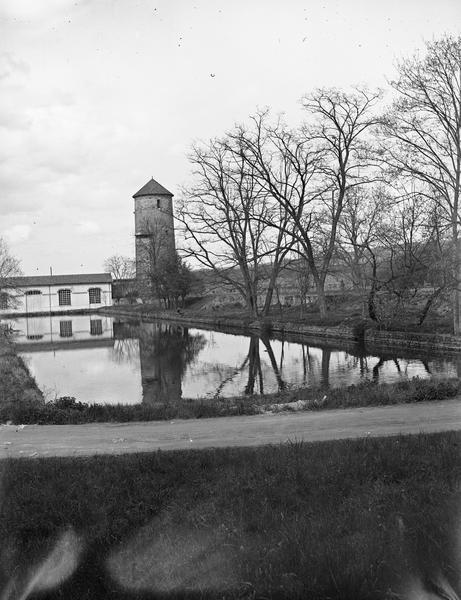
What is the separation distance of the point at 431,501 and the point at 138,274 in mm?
74420

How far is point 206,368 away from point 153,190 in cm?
5364

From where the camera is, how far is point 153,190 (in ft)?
240

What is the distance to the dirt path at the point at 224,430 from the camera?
7.79 metres

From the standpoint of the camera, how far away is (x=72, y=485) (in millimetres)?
5758

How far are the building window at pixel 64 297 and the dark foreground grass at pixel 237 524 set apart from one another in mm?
96141

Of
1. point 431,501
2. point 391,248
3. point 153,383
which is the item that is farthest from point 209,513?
point 391,248

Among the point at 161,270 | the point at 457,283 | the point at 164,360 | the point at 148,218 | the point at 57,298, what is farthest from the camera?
the point at 57,298

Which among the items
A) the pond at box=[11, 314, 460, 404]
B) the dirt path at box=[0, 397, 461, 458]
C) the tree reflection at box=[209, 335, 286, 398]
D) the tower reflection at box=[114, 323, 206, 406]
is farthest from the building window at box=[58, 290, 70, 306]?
the dirt path at box=[0, 397, 461, 458]

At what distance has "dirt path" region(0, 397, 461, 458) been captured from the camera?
7789mm

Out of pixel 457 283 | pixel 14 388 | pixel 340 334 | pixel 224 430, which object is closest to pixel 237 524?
pixel 224 430

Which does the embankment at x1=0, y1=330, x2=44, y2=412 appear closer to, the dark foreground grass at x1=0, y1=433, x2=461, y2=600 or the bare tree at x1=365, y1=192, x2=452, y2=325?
the dark foreground grass at x1=0, y1=433, x2=461, y2=600

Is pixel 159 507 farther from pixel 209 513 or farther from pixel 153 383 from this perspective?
pixel 153 383

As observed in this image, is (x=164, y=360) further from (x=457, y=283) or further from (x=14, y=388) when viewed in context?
(x=457, y=283)

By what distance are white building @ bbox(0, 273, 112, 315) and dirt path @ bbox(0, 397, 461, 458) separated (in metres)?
91.2
